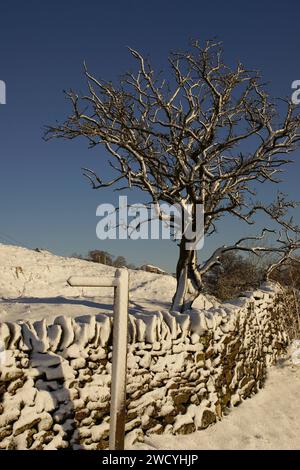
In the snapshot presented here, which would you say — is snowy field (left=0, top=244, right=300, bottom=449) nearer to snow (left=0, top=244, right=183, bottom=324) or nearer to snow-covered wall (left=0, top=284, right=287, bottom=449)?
snow (left=0, top=244, right=183, bottom=324)

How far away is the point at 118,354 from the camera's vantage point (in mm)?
4523

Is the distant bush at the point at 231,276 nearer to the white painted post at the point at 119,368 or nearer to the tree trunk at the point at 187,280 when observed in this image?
the tree trunk at the point at 187,280

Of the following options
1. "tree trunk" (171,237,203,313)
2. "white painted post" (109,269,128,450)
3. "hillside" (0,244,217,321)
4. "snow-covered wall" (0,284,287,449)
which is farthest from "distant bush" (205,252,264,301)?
"white painted post" (109,269,128,450)

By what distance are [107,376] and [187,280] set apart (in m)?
7.07

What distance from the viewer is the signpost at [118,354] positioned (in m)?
4.49

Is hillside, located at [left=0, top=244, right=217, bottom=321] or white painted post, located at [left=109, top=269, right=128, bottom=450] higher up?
hillside, located at [left=0, top=244, right=217, bottom=321]

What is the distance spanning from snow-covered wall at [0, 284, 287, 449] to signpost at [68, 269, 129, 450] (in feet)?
2.64

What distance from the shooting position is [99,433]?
17.4 feet

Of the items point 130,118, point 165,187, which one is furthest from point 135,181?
point 130,118

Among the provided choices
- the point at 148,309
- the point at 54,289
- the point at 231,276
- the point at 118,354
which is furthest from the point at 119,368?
the point at 231,276

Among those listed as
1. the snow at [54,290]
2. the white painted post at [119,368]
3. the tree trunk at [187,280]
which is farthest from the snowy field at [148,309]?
the tree trunk at [187,280]

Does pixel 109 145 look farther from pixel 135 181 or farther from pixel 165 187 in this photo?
pixel 165 187

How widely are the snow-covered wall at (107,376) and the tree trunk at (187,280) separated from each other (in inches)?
132

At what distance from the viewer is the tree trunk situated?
478 inches
